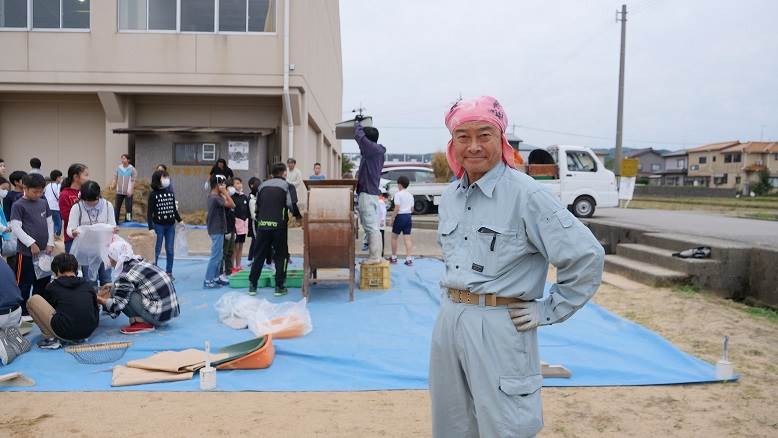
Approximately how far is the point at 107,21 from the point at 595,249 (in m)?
16.2

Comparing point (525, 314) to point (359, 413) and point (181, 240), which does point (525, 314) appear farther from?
point (181, 240)

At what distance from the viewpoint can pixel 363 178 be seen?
8.75 meters

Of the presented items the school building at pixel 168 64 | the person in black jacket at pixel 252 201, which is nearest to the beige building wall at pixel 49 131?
the school building at pixel 168 64

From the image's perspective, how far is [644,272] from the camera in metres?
9.02

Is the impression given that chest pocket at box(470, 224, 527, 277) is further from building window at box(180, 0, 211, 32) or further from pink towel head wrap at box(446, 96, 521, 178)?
building window at box(180, 0, 211, 32)

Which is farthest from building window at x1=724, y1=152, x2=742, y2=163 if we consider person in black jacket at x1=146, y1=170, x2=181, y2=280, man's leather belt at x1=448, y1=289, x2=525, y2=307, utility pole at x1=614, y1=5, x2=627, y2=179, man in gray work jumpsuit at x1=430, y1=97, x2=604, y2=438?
man's leather belt at x1=448, y1=289, x2=525, y2=307

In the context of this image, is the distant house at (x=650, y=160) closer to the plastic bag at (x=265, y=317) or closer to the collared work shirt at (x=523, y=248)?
the plastic bag at (x=265, y=317)

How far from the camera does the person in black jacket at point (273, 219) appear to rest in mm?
7895

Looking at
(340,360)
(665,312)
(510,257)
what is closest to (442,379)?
(510,257)

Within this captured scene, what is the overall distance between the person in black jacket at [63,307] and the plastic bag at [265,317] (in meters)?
1.49

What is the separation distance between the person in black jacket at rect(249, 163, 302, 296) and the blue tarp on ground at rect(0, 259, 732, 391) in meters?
0.76

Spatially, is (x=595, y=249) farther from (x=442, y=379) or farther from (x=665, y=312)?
(x=665, y=312)

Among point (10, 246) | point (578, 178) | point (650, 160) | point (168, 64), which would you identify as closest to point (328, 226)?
point (10, 246)


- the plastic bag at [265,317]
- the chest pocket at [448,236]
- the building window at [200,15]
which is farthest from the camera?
the building window at [200,15]
